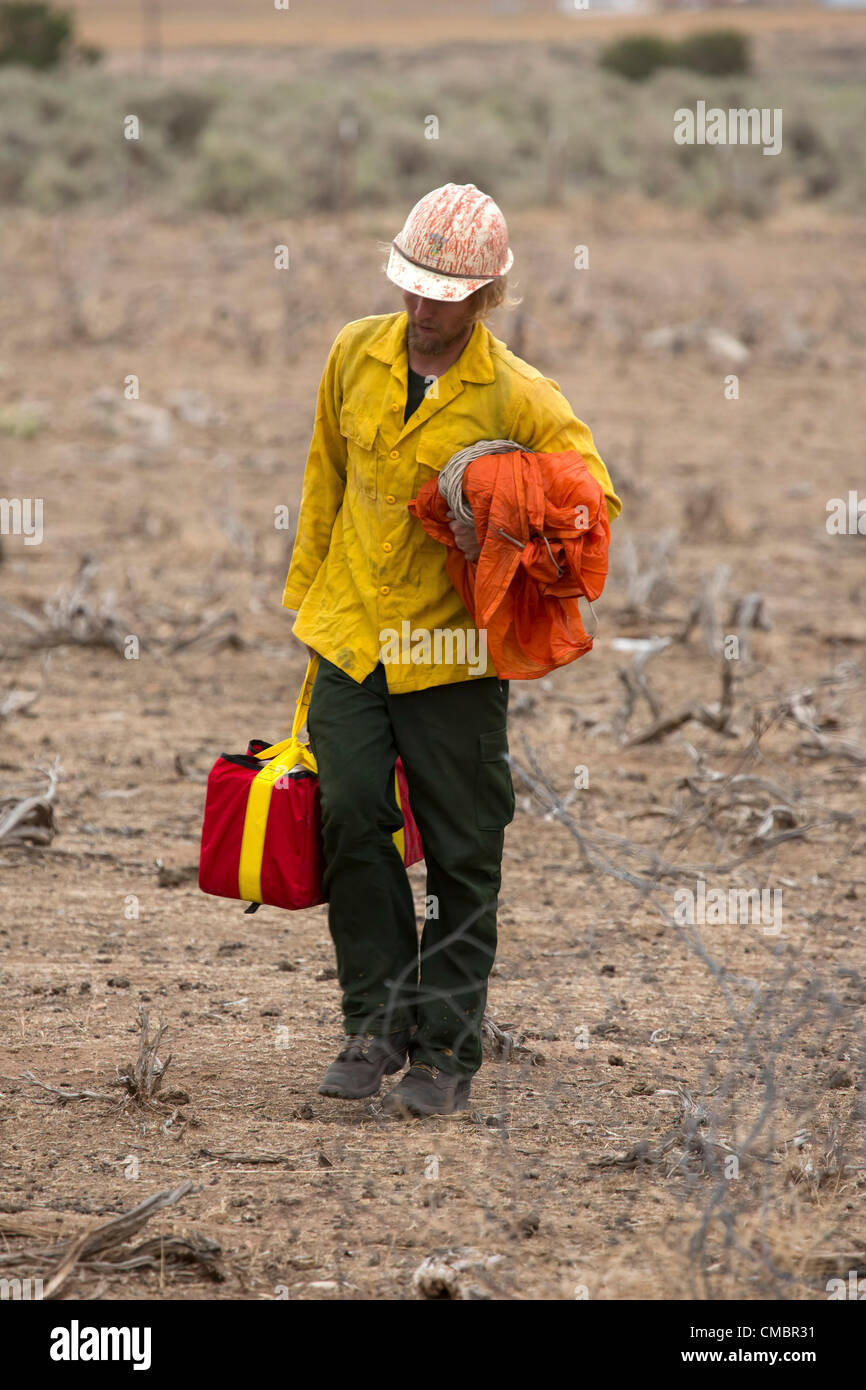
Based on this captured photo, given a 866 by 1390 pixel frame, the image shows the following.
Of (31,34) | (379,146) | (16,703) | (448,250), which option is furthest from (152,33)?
(448,250)

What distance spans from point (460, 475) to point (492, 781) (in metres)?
0.64

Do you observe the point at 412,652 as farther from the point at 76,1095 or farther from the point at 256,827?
the point at 76,1095

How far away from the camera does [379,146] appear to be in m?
23.4

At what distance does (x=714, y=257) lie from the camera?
60.0ft

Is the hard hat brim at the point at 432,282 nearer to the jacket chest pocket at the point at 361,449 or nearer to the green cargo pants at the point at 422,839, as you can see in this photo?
the jacket chest pocket at the point at 361,449

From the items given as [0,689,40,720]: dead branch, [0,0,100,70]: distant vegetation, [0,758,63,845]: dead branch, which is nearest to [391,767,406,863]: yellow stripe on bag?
[0,758,63,845]: dead branch

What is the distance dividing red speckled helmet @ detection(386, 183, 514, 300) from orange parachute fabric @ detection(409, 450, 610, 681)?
33 cm

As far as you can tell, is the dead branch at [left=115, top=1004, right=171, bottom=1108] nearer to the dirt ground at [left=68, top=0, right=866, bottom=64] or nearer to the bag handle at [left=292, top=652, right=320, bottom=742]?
the bag handle at [left=292, top=652, right=320, bottom=742]

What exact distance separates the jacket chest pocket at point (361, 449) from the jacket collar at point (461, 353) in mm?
121

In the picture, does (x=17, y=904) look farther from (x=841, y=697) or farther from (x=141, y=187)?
(x=141, y=187)

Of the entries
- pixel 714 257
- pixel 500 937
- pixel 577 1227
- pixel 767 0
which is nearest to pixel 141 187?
pixel 714 257

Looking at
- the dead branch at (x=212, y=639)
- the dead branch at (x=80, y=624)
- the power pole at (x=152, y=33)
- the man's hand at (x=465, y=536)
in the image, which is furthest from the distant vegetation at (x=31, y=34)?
the man's hand at (x=465, y=536)

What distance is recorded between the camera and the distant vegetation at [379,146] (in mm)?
21172

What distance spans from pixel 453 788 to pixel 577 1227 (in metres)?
0.87
